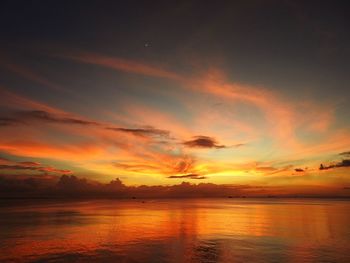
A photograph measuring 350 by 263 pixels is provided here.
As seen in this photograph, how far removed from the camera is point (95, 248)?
3133cm

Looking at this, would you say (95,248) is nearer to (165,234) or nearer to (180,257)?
(180,257)

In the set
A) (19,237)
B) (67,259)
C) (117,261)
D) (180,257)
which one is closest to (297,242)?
(180,257)

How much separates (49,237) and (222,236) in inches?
822

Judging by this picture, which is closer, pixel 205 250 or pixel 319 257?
pixel 319 257

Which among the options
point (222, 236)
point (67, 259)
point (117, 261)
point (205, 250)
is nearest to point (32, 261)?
point (67, 259)

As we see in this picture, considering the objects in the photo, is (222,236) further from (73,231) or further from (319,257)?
(73,231)

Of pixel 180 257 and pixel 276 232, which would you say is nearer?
pixel 180 257

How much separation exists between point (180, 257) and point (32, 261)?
1206cm

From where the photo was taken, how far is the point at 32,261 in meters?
25.6

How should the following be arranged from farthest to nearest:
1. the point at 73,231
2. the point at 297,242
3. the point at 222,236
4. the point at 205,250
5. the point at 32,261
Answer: the point at 73,231, the point at 222,236, the point at 297,242, the point at 205,250, the point at 32,261

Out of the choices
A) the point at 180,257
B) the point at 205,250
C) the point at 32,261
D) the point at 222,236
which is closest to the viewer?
the point at 32,261

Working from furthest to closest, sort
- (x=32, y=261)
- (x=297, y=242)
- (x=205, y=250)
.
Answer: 1. (x=297, y=242)
2. (x=205, y=250)
3. (x=32, y=261)

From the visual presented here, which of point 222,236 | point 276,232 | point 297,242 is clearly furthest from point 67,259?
point 276,232

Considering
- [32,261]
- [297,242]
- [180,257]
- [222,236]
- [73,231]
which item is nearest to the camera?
[32,261]
